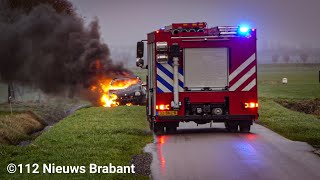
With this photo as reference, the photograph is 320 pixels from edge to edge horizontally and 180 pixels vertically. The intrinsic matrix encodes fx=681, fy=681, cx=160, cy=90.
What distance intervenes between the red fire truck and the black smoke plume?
65.8ft

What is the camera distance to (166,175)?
12844 mm

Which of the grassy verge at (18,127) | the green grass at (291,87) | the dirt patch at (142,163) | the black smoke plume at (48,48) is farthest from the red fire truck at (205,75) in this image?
the green grass at (291,87)

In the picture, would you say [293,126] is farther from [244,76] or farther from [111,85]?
[111,85]

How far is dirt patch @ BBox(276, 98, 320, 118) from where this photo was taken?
36231 mm

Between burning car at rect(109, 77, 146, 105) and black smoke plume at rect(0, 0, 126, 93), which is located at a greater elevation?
black smoke plume at rect(0, 0, 126, 93)

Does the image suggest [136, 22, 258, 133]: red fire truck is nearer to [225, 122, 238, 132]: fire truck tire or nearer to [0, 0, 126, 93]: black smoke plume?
[225, 122, 238, 132]: fire truck tire

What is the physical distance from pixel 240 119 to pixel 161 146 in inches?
154

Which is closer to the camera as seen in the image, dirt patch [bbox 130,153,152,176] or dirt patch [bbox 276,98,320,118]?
dirt patch [bbox 130,153,152,176]

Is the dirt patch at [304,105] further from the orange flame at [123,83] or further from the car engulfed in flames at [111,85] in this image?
the orange flame at [123,83]

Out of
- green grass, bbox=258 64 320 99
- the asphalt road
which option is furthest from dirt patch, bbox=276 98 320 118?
the asphalt road

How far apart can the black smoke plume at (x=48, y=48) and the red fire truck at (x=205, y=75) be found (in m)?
20.0

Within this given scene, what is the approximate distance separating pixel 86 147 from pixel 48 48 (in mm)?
25719

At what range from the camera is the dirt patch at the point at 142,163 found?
1349 centimetres

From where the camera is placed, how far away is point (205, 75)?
21.0 metres
